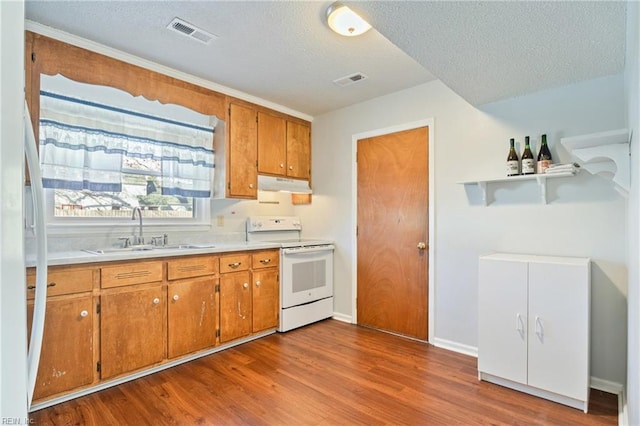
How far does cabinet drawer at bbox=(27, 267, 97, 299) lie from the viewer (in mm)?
2016

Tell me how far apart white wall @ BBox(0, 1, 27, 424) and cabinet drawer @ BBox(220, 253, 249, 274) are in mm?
2229

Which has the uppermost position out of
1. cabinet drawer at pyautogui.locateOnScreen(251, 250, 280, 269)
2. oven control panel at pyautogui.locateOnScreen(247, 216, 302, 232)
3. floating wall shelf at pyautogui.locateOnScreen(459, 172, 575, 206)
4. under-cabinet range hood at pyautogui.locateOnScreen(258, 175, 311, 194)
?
under-cabinet range hood at pyautogui.locateOnScreen(258, 175, 311, 194)

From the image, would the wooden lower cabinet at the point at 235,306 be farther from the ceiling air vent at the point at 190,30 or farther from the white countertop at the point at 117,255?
the ceiling air vent at the point at 190,30

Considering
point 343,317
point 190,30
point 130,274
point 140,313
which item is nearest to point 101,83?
point 190,30

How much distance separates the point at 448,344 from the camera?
299 cm

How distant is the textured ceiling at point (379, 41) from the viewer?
156 cm

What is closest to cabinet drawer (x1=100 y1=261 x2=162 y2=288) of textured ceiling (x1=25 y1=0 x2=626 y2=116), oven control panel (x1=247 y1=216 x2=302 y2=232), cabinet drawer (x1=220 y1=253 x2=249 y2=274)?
cabinet drawer (x1=220 y1=253 x2=249 y2=274)

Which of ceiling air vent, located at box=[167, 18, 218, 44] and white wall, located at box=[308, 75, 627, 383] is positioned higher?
ceiling air vent, located at box=[167, 18, 218, 44]

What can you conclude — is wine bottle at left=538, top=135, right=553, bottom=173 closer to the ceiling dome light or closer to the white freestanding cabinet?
the white freestanding cabinet

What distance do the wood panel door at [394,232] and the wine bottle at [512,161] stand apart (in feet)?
2.45

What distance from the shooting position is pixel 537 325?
2184mm

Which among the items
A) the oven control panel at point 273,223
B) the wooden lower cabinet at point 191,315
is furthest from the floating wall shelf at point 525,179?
the wooden lower cabinet at point 191,315

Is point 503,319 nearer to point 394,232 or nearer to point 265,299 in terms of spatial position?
point 394,232

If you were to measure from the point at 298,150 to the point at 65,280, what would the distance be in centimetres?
267
